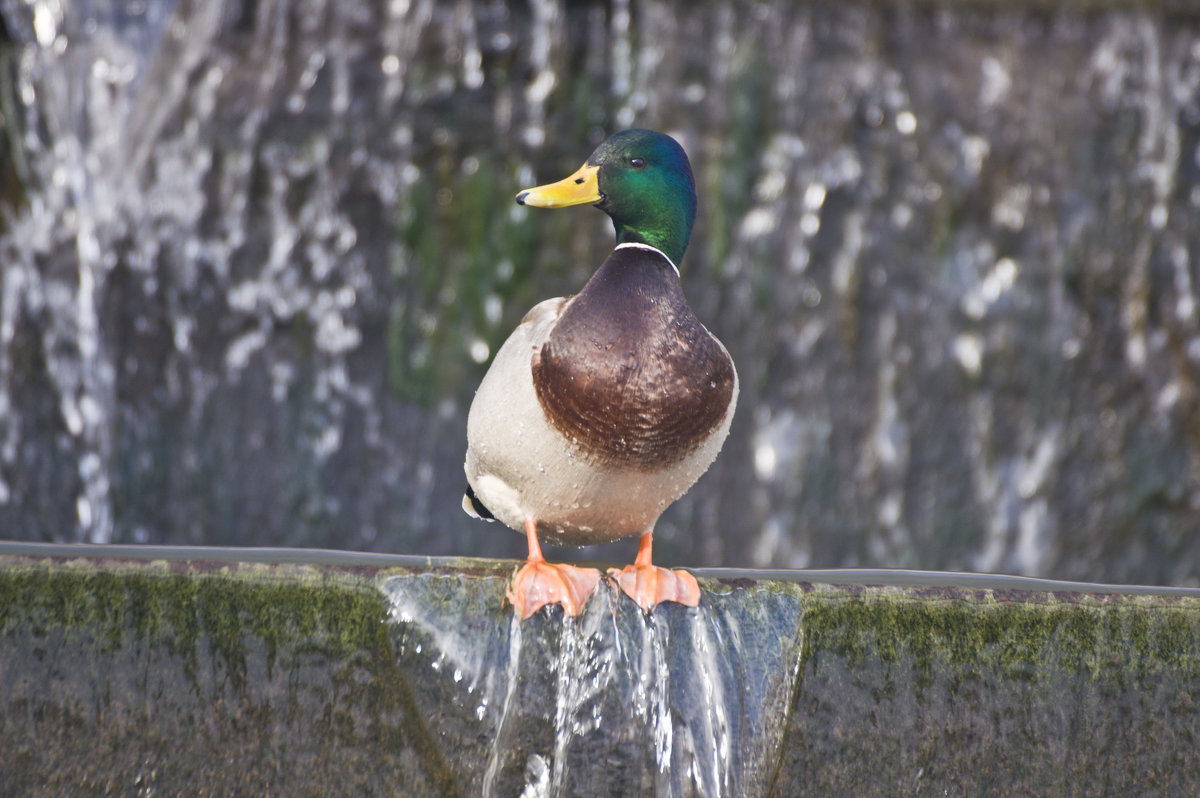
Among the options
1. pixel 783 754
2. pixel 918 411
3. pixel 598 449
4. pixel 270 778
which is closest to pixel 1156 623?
pixel 783 754

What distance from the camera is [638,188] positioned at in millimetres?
2250

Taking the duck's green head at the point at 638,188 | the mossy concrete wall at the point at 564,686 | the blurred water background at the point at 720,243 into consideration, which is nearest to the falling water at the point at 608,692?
the mossy concrete wall at the point at 564,686

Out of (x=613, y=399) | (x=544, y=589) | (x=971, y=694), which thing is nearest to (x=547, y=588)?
(x=544, y=589)

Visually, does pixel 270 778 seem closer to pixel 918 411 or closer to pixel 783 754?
pixel 783 754

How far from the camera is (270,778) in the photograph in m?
1.89

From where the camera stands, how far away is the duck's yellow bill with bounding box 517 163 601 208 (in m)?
2.24

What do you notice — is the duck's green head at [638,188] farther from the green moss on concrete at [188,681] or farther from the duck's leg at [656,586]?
the green moss on concrete at [188,681]

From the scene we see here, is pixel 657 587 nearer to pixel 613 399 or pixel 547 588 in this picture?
pixel 547 588

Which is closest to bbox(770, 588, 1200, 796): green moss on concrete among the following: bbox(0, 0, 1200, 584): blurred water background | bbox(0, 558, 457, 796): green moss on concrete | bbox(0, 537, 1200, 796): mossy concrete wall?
bbox(0, 537, 1200, 796): mossy concrete wall

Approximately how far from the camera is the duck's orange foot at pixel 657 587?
6.62 ft

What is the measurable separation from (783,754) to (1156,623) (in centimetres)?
71

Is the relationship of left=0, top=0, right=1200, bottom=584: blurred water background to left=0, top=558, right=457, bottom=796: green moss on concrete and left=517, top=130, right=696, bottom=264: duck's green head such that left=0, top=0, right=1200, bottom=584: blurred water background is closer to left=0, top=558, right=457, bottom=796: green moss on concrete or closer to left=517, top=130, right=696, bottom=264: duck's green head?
left=517, top=130, right=696, bottom=264: duck's green head

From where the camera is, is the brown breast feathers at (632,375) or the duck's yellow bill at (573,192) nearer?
the brown breast feathers at (632,375)

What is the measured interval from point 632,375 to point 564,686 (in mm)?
537
